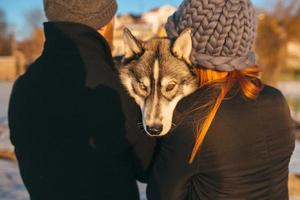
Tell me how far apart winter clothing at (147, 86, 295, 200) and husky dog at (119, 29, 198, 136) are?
0.26m

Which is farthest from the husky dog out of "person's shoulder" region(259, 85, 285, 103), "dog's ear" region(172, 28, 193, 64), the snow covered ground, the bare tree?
the bare tree

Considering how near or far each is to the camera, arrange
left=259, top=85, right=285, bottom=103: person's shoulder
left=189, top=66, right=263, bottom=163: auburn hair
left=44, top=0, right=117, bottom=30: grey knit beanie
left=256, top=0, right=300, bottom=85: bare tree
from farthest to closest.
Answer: left=256, top=0, right=300, bottom=85: bare tree → left=44, top=0, right=117, bottom=30: grey knit beanie → left=259, top=85, right=285, bottom=103: person's shoulder → left=189, top=66, right=263, bottom=163: auburn hair

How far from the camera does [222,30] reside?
1732mm

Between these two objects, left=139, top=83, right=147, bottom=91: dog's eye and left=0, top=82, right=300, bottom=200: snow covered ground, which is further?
left=0, top=82, right=300, bottom=200: snow covered ground

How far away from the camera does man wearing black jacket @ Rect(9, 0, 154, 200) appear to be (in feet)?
6.09

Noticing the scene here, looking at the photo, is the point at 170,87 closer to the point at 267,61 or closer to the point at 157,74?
the point at 157,74

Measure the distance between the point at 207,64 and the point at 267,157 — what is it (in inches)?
18.0

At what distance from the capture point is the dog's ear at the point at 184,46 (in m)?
1.81

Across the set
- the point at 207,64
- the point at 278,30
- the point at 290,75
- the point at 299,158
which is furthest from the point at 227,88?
the point at 290,75

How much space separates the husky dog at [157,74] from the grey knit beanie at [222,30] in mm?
182

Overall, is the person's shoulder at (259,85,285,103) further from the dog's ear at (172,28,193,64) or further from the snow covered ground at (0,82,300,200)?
the snow covered ground at (0,82,300,200)

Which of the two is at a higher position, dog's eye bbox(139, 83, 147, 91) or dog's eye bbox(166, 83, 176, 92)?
dog's eye bbox(166, 83, 176, 92)

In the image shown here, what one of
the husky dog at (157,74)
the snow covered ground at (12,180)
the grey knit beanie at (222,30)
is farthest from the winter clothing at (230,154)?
the snow covered ground at (12,180)

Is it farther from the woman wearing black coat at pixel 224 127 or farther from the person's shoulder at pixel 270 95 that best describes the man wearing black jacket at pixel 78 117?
the person's shoulder at pixel 270 95
